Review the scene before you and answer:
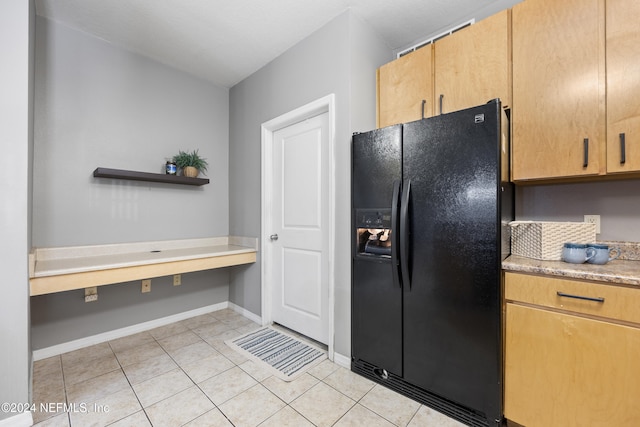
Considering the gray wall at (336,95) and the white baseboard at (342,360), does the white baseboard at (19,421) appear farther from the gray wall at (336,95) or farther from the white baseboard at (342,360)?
the white baseboard at (342,360)

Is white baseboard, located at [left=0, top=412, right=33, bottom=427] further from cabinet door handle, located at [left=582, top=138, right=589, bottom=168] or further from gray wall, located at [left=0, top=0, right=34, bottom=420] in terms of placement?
cabinet door handle, located at [left=582, top=138, right=589, bottom=168]

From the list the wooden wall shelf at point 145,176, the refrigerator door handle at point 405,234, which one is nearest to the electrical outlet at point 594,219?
the refrigerator door handle at point 405,234

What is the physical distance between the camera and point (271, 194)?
2842mm

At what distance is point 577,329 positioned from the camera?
1222mm

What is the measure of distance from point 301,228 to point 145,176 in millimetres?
1525

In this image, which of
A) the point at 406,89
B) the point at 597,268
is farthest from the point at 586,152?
the point at 406,89

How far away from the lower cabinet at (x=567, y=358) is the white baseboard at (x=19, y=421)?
8.34 feet

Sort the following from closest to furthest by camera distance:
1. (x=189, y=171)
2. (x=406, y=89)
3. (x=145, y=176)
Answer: (x=406, y=89) → (x=145, y=176) → (x=189, y=171)

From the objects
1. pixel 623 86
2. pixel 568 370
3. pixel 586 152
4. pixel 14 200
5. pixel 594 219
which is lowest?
pixel 568 370

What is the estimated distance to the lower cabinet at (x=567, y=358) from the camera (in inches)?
44.5

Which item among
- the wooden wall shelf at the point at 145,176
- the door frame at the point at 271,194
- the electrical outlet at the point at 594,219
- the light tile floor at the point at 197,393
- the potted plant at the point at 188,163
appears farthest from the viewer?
Result: the potted plant at the point at 188,163

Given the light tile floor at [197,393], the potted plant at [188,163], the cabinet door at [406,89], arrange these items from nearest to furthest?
the light tile floor at [197,393] < the cabinet door at [406,89] < the potted plant at [188,163]

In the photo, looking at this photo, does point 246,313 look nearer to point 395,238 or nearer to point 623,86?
point 395,238

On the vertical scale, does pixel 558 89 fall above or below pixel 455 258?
above
